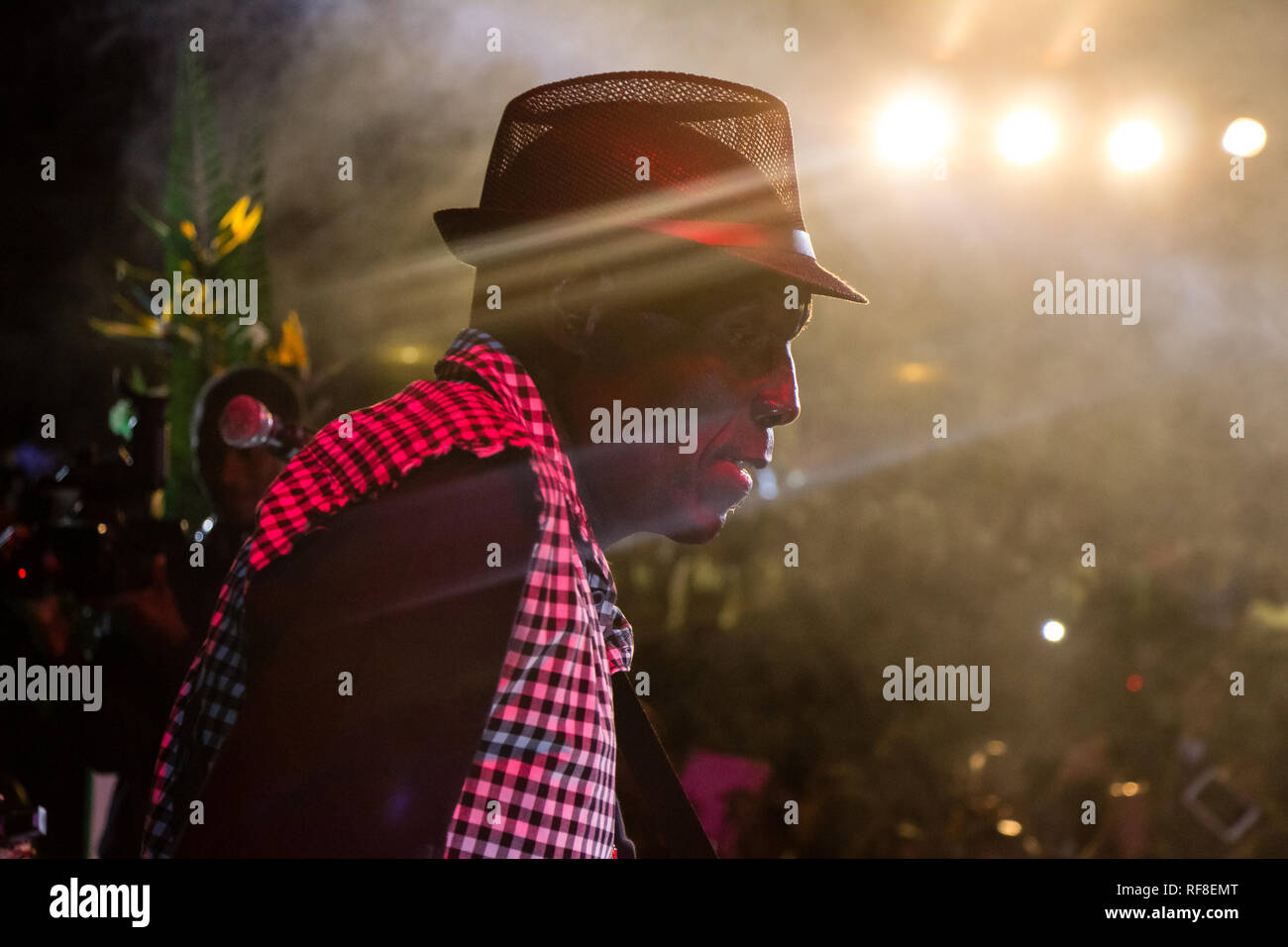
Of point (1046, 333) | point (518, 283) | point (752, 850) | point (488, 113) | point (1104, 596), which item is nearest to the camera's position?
point (518, 283)

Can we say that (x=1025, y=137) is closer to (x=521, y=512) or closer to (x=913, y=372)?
(x=913, y=372)

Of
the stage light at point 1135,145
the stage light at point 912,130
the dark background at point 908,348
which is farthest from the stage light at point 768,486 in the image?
the stage light at point 1135,145

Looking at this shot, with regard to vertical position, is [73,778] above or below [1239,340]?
below

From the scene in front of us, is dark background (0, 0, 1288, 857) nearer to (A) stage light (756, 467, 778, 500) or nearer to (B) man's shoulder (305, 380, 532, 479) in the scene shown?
(A) stage light (756, 467, 778, 500)

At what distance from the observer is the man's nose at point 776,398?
162 centimetres

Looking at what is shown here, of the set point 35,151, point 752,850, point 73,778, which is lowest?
point 752,850

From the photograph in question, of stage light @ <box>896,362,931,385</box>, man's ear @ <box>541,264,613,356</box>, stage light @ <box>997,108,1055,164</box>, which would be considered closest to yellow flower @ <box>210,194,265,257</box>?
→ man's ear @ <box>541,264,613,356</box>

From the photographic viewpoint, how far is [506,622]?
43.4 inches

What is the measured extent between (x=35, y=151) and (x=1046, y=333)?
6.83 metres

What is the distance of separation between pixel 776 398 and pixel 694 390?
0.46 ft

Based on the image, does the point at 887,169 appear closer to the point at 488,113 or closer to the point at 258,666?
the point at 488,113

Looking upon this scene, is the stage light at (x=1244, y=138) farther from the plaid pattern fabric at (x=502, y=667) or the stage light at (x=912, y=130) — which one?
the plaid pattern fabric at (x=502, y=667)

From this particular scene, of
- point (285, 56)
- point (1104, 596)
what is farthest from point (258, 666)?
point (1104, 596)

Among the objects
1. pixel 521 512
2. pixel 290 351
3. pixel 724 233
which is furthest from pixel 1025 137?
pixel 521 512
